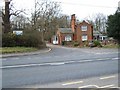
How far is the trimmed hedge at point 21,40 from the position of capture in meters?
36.7

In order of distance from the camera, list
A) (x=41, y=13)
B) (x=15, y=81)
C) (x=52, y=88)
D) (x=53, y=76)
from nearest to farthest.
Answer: (x=52, y=88) → (x=15, y=81) → (x=53, y=76) → (x=41, y=13)

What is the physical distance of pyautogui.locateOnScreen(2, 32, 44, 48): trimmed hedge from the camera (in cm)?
3666

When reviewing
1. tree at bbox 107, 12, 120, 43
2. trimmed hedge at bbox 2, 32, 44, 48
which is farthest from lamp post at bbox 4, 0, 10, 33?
tree at bbox 107, 12, 120, 43

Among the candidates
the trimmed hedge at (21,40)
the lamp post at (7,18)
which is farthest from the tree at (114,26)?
the lamp post at (7,18)

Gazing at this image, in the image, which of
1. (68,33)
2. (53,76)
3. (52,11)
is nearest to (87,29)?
(68,33)

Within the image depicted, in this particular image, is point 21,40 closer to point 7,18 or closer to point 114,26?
point 7,18

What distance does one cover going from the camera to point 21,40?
37.7 m

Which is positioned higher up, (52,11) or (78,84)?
(52,11)

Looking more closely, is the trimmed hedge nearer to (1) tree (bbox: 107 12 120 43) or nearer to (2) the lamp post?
(2) the lamp post

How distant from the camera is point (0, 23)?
42.3 metres

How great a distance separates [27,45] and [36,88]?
29144 millimetres

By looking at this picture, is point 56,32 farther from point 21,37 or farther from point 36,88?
point 36,88

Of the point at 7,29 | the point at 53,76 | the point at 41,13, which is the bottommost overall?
the point at 53,76

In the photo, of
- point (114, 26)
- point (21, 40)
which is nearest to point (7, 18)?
point (21, 40)
